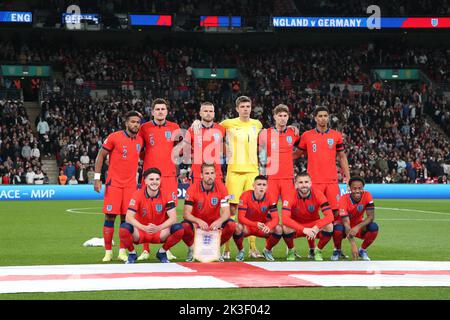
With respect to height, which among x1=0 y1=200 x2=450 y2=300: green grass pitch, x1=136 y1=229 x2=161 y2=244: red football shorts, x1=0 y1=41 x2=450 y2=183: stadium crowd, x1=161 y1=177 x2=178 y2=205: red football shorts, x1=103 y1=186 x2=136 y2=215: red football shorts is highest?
x1=0 y1=41 x2=450 y2=183: stadium crowd

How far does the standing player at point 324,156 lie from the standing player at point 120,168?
2.57m

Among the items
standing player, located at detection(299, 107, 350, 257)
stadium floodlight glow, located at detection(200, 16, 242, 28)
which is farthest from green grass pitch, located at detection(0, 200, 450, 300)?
stadium floodlight glow, located at detection(200, 16, 242, 28)

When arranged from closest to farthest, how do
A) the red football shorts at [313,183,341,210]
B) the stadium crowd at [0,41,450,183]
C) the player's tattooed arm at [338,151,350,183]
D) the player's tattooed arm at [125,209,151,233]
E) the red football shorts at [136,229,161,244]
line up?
the player's tattooed arm at [125,209,151,233] < the red football shorts at [136,229,161,244] < the red football shorts at [313,183,341,210] < the player's tattooed arm at [338,151,350,183] < the stadium crowd at [0,41,450,183]

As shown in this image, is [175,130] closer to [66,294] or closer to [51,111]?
[66,294]

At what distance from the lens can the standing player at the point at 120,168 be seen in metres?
11.2

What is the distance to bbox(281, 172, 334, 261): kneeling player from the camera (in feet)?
36.2

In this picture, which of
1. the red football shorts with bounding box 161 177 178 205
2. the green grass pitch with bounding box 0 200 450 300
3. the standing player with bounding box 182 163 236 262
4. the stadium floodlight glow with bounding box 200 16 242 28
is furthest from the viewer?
the stadium floodlight glow with bounding box 200 16 242 28

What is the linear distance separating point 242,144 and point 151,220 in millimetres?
2207

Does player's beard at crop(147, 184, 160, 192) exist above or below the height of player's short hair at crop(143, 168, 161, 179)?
A: below

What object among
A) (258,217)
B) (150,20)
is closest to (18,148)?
(150,20)

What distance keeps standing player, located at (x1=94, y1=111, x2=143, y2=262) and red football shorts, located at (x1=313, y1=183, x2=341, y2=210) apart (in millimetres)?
2684

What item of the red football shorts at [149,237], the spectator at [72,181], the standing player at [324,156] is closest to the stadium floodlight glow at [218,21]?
the spectator at [72,181]

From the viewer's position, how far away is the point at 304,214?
11305 millimetres

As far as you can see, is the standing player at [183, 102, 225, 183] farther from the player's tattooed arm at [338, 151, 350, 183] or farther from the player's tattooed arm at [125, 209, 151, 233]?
Answer: the player's tattooed arm at [338, 151, 350, 183]
